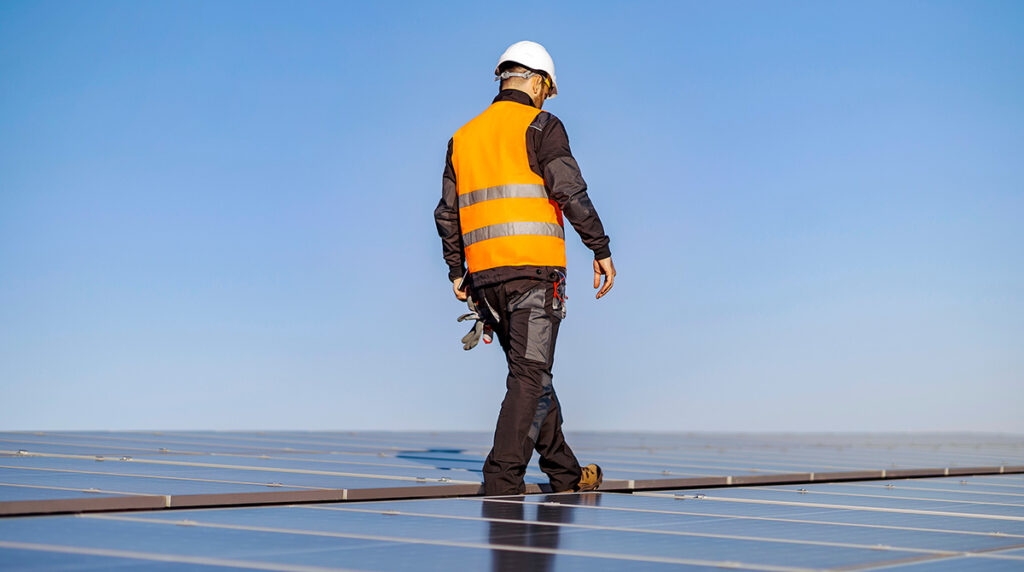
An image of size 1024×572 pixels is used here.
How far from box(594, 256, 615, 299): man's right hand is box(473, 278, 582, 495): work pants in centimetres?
19

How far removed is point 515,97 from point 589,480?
66.5 inches

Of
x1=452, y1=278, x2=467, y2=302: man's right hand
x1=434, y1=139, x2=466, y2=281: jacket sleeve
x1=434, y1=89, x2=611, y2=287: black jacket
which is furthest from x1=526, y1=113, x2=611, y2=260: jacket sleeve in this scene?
x1=452, y1=278, x2=467, y2=302: man's right hand

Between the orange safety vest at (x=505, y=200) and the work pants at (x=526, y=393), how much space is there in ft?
0.43

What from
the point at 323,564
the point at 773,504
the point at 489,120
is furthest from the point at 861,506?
the point at 323,564

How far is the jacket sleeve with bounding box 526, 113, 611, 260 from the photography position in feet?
17.4

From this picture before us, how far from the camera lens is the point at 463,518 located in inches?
151

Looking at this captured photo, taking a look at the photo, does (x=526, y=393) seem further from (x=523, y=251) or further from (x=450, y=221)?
(x=450, y=221)

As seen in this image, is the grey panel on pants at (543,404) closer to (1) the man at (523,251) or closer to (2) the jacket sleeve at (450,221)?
(1) the man at (523,251)

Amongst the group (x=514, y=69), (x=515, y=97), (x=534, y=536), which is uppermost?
(x=514, y=69)

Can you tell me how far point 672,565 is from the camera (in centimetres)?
276

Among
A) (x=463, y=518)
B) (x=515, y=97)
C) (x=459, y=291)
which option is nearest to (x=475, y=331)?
(x=459, y=291)

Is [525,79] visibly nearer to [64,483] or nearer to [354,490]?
[354,490]

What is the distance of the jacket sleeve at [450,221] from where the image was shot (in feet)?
18.7

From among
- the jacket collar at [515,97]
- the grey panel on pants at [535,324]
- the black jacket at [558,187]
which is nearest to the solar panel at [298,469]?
the grey panel on pants at [535,324]
